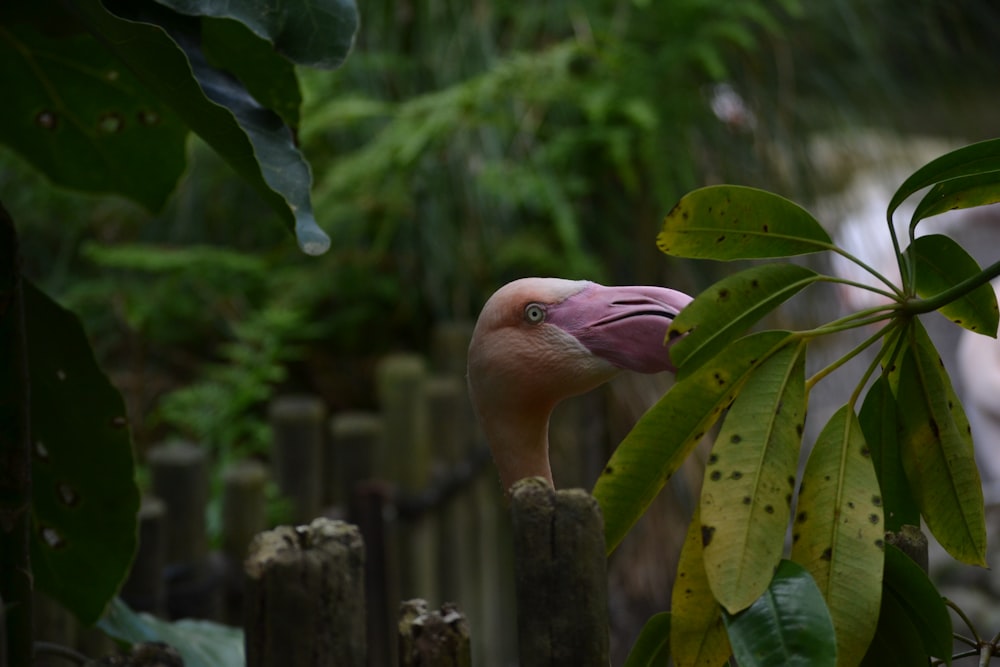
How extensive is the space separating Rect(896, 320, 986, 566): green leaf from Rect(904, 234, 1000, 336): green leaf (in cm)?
6

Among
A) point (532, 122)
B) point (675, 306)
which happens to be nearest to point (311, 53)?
point (675, 306)

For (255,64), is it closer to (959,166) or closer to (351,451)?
(959,166)

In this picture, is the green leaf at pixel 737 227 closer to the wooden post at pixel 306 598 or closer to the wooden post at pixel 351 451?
the wooden post at pixel 306 598

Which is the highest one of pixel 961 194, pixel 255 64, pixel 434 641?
pixel 255 64

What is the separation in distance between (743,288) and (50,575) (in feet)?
2.45

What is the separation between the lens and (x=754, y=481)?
2.31ft

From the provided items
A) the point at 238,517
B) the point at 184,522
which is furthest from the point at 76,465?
A: the point at 238,517

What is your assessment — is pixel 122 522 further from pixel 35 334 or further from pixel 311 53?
pixel 311 53

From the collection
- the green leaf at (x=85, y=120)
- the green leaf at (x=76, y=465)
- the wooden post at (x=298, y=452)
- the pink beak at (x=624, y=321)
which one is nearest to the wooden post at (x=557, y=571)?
the pink beak at (x=624, y=321)

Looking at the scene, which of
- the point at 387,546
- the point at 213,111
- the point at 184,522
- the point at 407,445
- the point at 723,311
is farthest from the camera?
the point at 407,445

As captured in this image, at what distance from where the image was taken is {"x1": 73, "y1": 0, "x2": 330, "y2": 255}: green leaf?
843mm

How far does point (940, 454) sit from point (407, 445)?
1.76m

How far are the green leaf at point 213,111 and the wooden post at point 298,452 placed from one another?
1.33 metres

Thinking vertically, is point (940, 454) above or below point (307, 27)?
below
